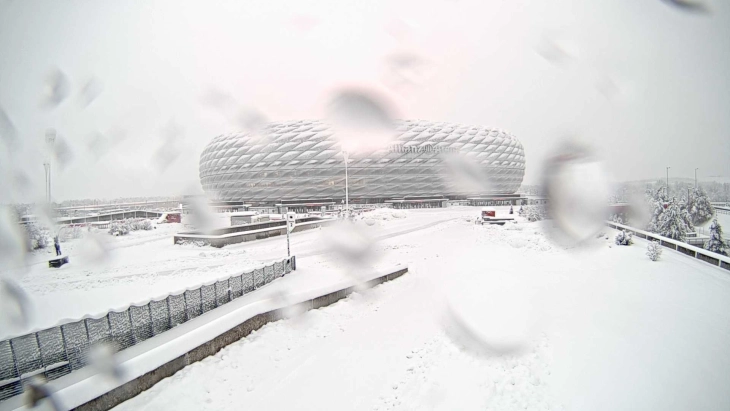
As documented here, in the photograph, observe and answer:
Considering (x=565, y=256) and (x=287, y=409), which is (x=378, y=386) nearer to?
(x=287, y=409)

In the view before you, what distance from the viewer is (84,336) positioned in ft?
18.2

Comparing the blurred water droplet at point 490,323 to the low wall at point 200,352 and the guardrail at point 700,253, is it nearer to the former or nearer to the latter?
the low wall at point 200,352

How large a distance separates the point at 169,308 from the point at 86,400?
2515mm

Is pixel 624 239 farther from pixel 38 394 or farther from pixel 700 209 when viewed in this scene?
pixel 700 209

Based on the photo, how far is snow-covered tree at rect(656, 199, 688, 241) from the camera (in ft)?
62.0

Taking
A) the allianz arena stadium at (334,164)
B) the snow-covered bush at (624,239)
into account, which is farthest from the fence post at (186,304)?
the allianz arena stadium at (334,164)

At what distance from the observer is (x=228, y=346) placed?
7.06 meters

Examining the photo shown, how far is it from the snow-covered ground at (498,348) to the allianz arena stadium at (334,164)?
145 ft

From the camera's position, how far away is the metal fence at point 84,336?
4.77 metres

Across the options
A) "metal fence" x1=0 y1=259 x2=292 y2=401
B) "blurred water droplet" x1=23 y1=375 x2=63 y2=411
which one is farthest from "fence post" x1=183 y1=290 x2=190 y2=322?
"blurred water droplet" x1=23 y1=375 x2=63 y2=411

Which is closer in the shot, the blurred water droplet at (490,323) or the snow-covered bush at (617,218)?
the blurred water droplet at (490,323)

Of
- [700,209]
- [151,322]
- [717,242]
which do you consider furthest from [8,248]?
[700,209]

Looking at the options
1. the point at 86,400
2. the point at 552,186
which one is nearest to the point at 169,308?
the point at 86,400

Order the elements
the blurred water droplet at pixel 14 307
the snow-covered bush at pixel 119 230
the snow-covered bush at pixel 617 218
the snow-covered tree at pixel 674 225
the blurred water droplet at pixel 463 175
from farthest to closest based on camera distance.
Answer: the blurred water droplet at pixel 463 175 → the snow-covered bush at pixel 119 230 → the snow-covered bush at pixel 617 218 → the snow-covered tree at pixel 674 225 → the blurred water droplet at pixel 14 307
